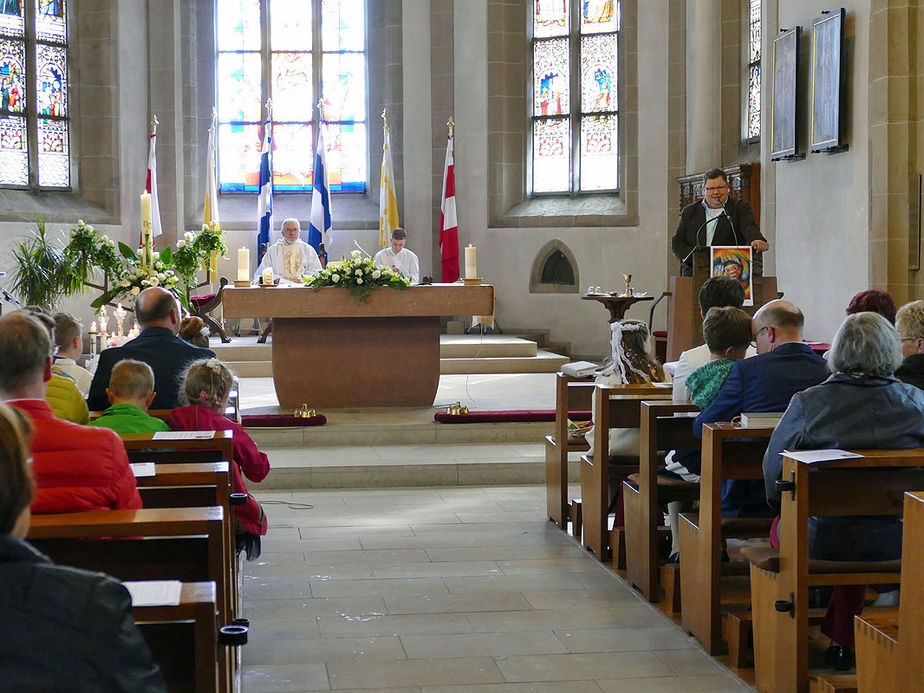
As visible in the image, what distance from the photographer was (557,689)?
141 inches

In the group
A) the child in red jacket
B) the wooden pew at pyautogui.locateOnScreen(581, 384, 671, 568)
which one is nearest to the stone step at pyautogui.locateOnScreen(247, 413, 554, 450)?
the wooden pew at pyautogui.locateOnScreen(581, 384, 671, 568)

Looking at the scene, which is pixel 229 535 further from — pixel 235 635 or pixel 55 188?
pixel 55 188

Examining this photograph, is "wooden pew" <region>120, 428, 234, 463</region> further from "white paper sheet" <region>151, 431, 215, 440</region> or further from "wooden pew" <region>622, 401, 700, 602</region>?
"wooden pew" <region>622, 401, 700, 602</region>

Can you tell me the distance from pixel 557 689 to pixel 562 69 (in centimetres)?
1140

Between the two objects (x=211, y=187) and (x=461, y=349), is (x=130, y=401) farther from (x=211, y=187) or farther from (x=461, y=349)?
(x=211, y=187)

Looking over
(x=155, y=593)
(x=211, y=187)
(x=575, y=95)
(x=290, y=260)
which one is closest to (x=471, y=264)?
(x=290, y=260)

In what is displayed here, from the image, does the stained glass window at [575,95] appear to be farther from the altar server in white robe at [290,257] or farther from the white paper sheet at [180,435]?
the white paper sheet at [180,435]

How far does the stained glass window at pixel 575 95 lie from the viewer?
544 inches

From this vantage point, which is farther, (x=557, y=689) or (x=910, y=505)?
(x=557, y=689)

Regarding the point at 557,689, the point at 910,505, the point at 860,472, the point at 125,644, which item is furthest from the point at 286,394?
the point at 125,644

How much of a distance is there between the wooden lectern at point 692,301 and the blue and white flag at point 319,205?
643cm

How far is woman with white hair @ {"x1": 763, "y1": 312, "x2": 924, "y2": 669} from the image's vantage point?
3.34 m

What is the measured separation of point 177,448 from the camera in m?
3.66

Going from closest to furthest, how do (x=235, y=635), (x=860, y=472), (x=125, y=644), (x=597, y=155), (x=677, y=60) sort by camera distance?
1. (x=125, y=644)
2. (x=235, y=635)
3. (x=860, y=472)
4. (x=677, y=60)
5. (x=597, y=155)
